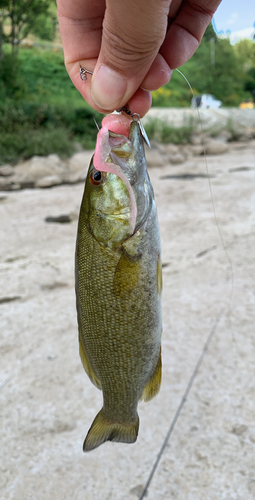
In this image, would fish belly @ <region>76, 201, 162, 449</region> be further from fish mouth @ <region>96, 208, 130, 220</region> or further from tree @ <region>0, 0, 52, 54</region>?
tree @ <region>0, 0, 52, 54</region>

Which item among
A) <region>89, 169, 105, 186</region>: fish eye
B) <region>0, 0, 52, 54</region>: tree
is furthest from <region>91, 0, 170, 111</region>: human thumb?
<region>0, 0, 52, 54</region>: tree

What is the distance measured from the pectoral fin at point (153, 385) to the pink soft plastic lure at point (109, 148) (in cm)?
64

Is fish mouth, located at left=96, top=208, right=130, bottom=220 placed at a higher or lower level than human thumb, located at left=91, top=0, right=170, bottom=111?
lower

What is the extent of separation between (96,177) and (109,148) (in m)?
0.15

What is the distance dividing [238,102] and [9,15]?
51.6 feet

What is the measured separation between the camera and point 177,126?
52.6 feet

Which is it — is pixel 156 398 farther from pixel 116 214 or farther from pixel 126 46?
pixel 126 46

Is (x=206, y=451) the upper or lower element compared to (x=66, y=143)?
upper

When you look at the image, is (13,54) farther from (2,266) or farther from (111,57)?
(111,57)

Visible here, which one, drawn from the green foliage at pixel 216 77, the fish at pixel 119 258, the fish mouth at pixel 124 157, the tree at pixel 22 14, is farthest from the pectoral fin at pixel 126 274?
the green foliage at pixel 216 77

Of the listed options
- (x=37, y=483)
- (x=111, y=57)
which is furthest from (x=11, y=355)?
(x=111, y=57)

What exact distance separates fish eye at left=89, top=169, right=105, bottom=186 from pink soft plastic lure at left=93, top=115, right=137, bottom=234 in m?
0.07

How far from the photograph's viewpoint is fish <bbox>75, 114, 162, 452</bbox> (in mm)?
1530

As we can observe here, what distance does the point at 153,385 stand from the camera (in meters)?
1.73
